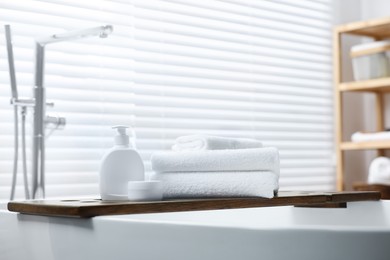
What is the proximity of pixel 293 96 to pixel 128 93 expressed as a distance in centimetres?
84

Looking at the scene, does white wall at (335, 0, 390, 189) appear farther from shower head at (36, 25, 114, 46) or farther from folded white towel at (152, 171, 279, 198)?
folded white towel at (152, 171, 279, 198)

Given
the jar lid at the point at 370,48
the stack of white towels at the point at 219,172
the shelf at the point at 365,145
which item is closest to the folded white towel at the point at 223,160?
the stack of white towels at the point at 219,172

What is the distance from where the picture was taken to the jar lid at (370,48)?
2631 mm

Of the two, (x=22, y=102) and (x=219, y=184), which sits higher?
(x=22, y=102)

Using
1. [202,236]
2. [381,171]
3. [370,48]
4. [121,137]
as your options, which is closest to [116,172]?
[121,137]

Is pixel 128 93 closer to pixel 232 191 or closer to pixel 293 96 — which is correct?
pixel 293 96

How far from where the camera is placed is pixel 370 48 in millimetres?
2684

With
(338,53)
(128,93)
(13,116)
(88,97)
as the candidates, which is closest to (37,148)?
(13,116)

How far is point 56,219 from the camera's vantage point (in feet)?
3.38

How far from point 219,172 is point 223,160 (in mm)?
28

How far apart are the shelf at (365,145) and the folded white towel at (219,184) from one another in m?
1.48

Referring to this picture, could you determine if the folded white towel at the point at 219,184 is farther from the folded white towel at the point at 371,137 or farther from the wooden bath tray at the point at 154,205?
the folded white towel at the point at 371,137

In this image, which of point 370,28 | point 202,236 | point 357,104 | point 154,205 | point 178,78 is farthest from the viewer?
point 357,104

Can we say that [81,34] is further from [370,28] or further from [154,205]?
[370,28]
